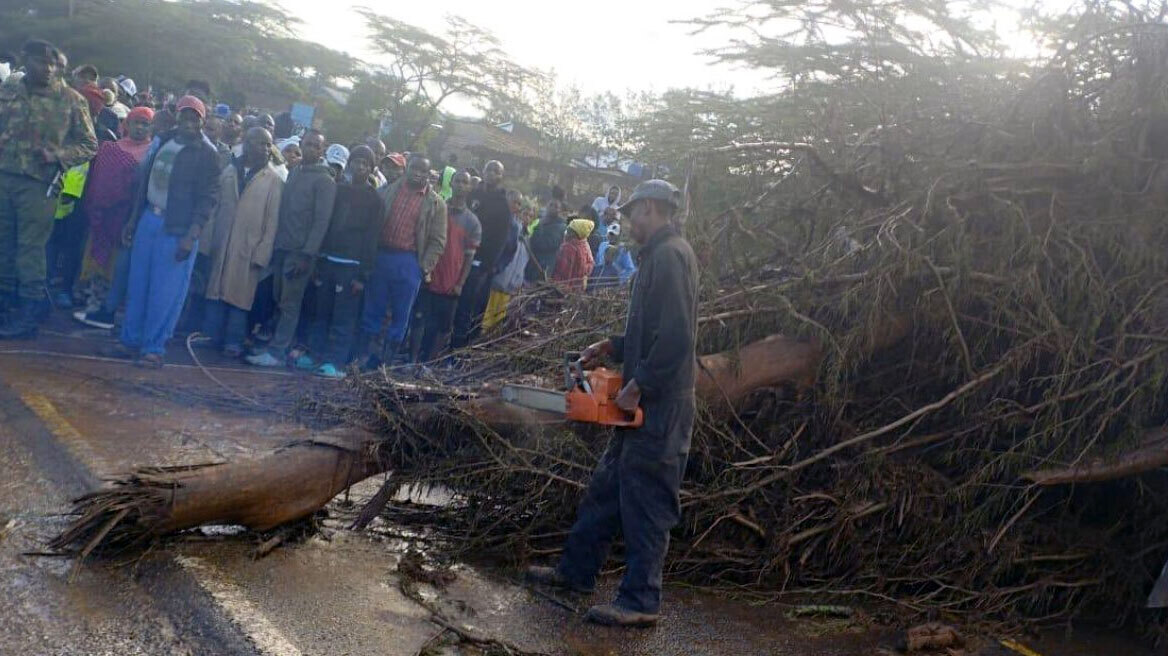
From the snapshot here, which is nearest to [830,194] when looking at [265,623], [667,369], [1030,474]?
[1030,474]

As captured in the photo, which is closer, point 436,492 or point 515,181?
point 436,492

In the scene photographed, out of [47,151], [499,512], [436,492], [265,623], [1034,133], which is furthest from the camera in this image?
[47,151]

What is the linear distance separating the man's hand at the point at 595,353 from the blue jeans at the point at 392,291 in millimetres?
4956

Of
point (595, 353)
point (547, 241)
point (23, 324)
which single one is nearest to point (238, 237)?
point (23, 324)

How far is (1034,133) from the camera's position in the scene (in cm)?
665

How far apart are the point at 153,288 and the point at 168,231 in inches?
18.1

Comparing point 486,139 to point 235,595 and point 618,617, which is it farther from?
point 235,595

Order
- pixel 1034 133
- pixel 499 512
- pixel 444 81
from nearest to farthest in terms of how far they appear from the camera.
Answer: pixel 499 512 < pixel 1034 133 < pixel 444 81

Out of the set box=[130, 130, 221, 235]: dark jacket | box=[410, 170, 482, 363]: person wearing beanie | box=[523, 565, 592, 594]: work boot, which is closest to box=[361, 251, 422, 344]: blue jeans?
box=[410, 170, 482, 363]: person wearing beanie

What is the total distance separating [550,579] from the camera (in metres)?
5.27

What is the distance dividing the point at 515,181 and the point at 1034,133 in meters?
23.1

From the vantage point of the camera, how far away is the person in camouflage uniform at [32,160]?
8.26 meters

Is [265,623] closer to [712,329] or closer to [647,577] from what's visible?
[647,577]

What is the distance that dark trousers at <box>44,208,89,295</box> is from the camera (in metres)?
9.94
